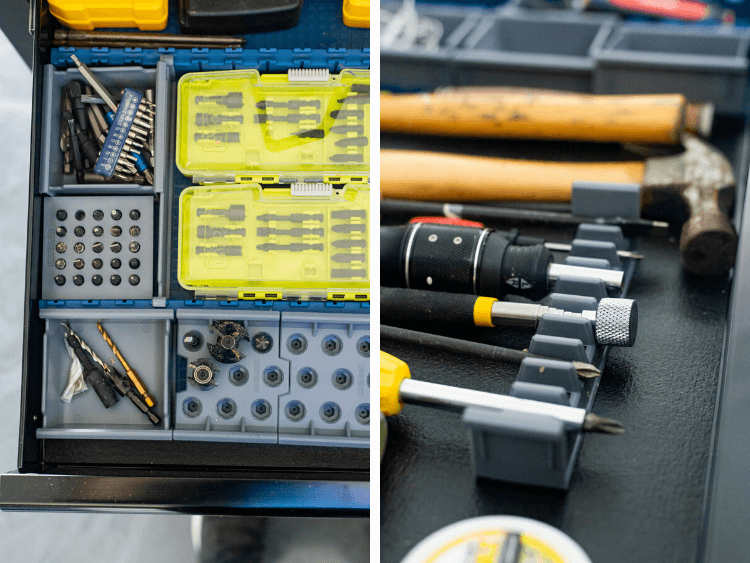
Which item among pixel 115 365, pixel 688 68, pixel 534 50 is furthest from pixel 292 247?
pixel 534 50

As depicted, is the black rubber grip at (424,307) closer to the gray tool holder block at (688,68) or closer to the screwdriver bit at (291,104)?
the screwdriver bit at (291,104)

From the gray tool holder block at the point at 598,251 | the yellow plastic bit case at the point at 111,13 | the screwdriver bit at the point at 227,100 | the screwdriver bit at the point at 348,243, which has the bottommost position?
the gray tool holder block at the point at 598,251

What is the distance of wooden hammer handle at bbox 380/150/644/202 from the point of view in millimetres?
1058

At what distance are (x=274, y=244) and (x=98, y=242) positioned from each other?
0.29m

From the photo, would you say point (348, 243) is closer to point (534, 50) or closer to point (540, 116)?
point (540, 116)

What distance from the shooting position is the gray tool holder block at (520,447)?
0.49 meters

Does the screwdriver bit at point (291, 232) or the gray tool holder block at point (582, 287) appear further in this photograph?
the screwdriver bit at point (291, 232)

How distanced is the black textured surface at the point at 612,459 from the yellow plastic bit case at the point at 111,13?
68cm

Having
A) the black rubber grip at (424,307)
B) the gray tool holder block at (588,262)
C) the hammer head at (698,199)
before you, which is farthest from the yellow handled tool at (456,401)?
the hammer head at (698,199)

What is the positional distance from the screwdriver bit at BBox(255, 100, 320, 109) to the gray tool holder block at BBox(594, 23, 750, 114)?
0.69 m

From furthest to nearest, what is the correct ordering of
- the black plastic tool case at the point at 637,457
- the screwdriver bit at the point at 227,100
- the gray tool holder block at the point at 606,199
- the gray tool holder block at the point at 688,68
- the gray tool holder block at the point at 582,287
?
the gray tool holder block at the point at 688,68 < the screwdriver bit at the point at 227,100 < the gray tool holder block at the point at 606,199 < the gray tool holder block at the point at 582,287 < the black plastic tool case at the point at 637,457

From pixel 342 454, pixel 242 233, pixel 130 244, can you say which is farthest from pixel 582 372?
pixel 130 244

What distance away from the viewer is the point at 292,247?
103cm

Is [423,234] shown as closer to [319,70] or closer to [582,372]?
[582,372]
